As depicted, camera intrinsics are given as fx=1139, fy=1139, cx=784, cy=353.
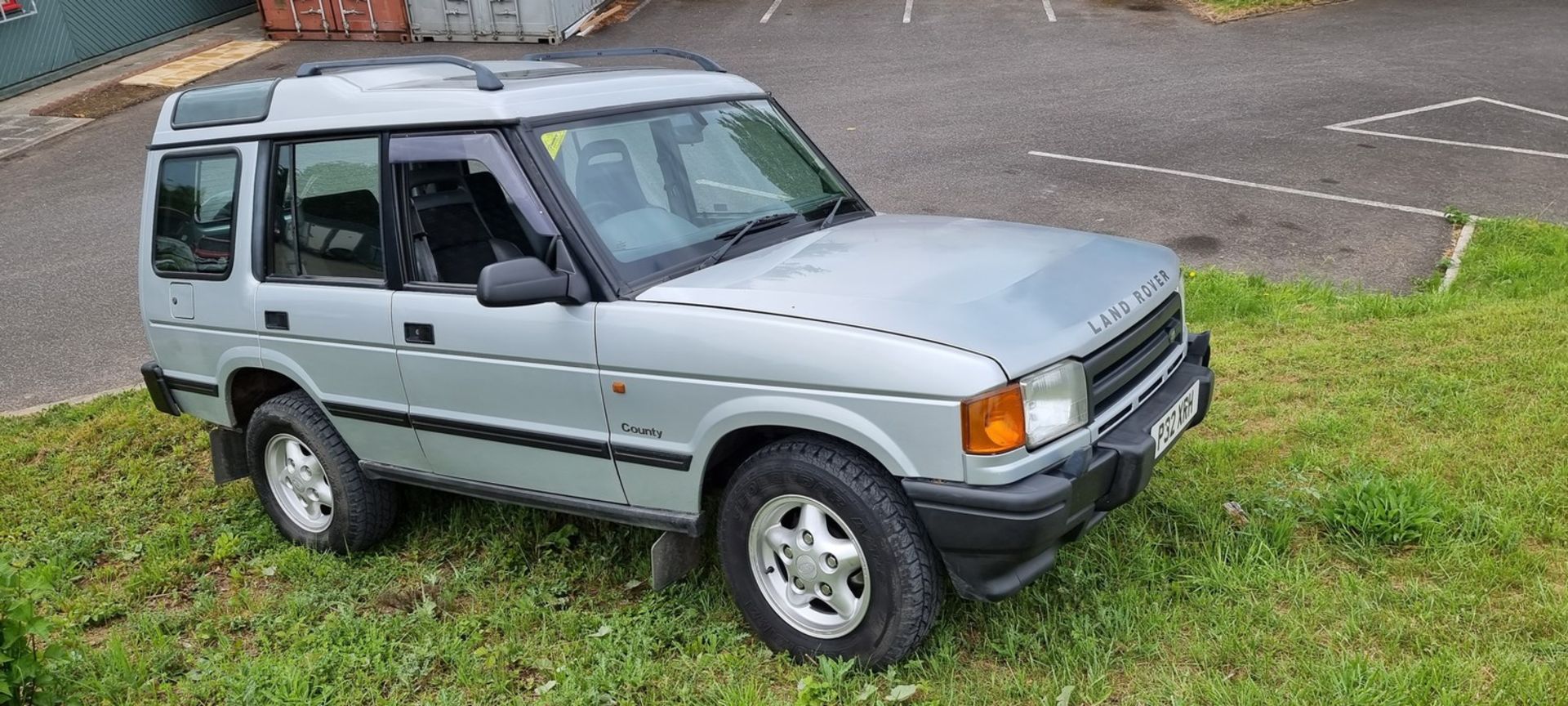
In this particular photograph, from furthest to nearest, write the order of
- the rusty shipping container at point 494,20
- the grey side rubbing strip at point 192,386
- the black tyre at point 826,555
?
→ the rusty shipping container at point 494,20 < the grey side rubbing strip at point 192,386 < the black tyre at point 826,555

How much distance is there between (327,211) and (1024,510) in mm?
2902

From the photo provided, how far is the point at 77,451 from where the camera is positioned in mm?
6078

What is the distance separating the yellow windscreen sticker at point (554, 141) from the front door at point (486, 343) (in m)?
0.13

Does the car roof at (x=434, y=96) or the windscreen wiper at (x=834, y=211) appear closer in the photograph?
the car roof at (x=434, y=96)

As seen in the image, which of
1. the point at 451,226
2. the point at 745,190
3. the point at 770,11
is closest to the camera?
the point at 451,226

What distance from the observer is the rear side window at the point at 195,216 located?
15.3ft

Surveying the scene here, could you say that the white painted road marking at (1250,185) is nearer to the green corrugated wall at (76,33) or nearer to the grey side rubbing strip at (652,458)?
the grey side rubbing strip at (652,458)

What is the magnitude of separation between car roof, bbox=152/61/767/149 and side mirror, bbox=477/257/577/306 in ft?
1.98

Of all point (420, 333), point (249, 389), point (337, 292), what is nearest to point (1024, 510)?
point (420, 333)

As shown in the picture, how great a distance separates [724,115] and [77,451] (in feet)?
13.6

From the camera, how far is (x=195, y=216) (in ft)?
15.7

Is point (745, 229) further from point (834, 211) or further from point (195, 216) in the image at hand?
point (195, 216)

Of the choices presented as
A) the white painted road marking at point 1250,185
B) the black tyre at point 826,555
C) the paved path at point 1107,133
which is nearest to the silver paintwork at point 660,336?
the black tyre at point 826,555

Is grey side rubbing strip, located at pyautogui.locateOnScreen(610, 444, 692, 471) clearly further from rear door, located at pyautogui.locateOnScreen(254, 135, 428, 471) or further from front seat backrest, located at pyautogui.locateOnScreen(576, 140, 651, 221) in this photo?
rear door, located at pyautogui.locateOnScreen(254, 135, 428, 471)
